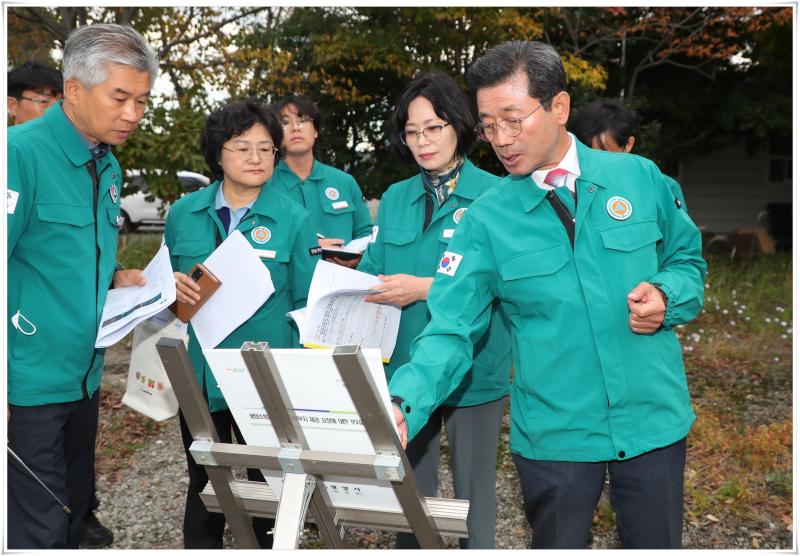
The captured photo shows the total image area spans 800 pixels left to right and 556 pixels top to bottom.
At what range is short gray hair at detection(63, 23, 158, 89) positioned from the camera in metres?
2.64

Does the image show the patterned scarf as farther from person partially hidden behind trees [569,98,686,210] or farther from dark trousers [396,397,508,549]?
person partially hidden behind trees [569,98,686,210]

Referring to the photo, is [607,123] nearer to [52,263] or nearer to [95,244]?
[95,244]

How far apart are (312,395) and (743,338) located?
7.15m

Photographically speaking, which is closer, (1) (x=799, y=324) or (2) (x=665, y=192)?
(2) (x=665, y=192)

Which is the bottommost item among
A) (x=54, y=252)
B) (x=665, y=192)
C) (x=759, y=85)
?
(x=54, y=252)

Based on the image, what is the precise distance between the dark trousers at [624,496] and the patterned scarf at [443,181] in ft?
4.11

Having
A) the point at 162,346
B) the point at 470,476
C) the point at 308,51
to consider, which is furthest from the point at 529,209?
the point at 308,51

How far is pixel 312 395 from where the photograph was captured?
1.72 m

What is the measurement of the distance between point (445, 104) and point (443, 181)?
0.30 meters

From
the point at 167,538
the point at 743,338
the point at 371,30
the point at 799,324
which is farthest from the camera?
the point at 371,30

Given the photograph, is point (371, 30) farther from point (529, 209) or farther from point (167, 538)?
point (529, 209)

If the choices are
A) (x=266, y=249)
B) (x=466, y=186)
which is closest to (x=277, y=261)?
(x=266, y=249)

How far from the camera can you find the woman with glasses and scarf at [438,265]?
3.11 meters

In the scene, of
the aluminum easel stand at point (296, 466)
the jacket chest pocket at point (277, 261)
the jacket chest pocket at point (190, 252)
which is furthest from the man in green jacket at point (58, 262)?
the aluminum easel stand at point (296, 466)
